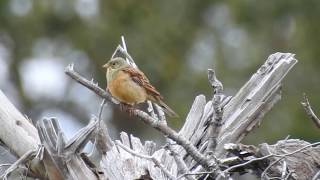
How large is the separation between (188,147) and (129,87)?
1217 millimetres

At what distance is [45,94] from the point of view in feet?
65.6

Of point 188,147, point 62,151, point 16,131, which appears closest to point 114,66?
point 16,131

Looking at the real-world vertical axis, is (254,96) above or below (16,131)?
above

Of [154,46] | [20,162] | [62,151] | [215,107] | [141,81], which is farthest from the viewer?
[154,46]

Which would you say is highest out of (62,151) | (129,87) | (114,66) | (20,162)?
(114,66)

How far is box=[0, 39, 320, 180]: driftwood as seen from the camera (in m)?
6.24

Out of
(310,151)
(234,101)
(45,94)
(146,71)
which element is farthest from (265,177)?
(45,94)

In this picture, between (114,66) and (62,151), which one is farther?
(114,66)

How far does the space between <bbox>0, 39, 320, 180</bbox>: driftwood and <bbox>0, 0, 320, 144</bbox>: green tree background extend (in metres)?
11.1

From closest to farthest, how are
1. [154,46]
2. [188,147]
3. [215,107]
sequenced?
[215,107] → [188,147] → [154,46]

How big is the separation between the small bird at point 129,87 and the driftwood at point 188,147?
0.29 feet

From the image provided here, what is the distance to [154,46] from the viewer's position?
19.1 metres

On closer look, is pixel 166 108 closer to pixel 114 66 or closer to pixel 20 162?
pixel 114 66

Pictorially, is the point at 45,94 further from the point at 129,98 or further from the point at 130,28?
the point at 129,98
